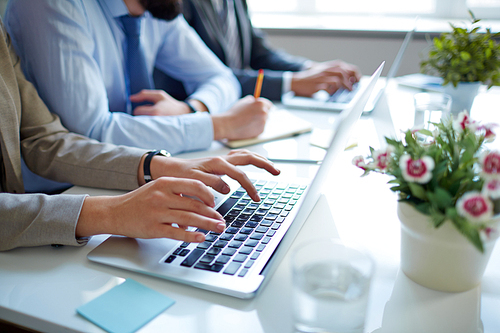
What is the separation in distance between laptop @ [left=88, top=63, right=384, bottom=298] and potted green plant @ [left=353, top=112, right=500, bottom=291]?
0.08 metres

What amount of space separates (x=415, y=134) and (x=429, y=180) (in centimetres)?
12

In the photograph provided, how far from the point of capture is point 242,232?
1.87 feet

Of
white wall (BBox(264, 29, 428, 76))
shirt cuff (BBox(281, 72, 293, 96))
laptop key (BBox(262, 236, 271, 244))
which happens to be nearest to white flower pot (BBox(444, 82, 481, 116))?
shirt cuff (BBox(281, 72, 293, 96))

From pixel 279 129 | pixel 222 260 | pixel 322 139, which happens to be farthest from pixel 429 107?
pixel 222 260

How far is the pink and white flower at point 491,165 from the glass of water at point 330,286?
5.4 inches

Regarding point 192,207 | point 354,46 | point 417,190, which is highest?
point 417,190

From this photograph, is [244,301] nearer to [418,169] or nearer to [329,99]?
[418,169]

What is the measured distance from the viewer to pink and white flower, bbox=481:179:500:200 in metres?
0.36

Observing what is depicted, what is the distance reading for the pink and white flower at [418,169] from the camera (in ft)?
1.29

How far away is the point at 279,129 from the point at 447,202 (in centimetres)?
68

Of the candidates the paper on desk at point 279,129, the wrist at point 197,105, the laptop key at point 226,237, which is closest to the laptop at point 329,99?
the paper on desk at point 279,129

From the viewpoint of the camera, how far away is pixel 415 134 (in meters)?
0.51

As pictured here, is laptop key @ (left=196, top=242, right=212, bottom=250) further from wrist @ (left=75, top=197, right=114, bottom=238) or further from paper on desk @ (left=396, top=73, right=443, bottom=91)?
paper on desk @ (left=396, top=73, right=443, bottom=91)

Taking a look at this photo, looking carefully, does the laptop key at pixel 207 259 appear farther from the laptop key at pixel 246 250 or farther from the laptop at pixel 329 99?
the laptop at pixel 329 99
